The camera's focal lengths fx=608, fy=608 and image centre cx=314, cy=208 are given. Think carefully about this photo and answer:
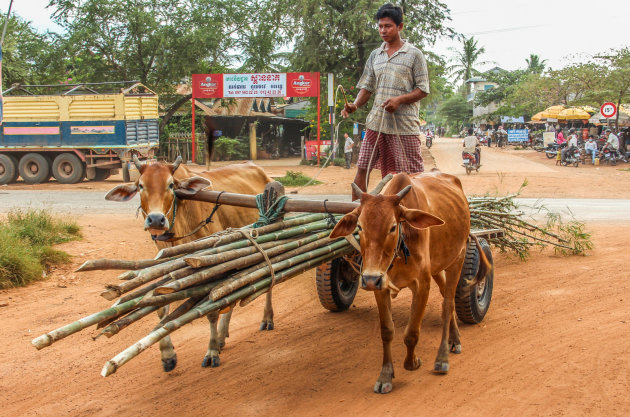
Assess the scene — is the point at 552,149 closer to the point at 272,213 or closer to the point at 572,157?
the point at 572,157

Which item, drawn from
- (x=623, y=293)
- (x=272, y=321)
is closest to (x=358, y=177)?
(x=272, y=321)

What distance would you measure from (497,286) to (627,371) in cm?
271

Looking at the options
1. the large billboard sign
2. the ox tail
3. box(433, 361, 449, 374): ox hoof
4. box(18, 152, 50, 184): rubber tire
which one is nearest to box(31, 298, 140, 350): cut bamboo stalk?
box(433, 361, 449, 374): ox hoof

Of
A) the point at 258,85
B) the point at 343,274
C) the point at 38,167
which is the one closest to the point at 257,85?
the point at 258,85

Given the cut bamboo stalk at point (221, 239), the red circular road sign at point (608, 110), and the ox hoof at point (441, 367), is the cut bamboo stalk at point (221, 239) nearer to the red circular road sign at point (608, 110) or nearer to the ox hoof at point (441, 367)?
the ox hoof at point (441, 367)

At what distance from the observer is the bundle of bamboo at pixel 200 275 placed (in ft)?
10.3

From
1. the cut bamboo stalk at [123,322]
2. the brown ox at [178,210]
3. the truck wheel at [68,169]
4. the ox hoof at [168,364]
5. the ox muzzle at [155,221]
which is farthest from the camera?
the truck wheel at [68,169]

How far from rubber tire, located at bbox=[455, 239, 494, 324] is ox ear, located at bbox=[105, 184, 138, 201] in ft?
9.73

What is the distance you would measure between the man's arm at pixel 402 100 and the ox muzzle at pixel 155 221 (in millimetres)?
2123

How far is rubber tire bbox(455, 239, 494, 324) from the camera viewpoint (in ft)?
18.0

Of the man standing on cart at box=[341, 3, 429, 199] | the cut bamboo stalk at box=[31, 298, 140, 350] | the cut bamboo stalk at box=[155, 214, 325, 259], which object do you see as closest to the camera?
the cut bamboo stalk at box=[31, 298, 140, 350]

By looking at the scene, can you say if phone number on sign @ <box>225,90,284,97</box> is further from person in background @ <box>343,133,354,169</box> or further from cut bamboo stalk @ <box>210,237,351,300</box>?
cut bamboo stalk @ <box>210,237,351,300</box>

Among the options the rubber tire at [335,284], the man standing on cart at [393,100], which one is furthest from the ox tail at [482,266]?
the rubber tire at [335,284]

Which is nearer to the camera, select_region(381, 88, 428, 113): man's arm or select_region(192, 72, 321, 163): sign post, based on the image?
select_region(381, 88, 428, 113): man's arm
